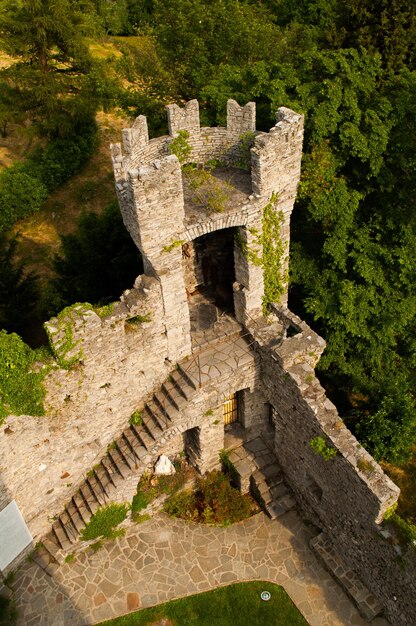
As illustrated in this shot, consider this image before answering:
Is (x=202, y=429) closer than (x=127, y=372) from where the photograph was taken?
No

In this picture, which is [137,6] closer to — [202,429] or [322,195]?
[322,195]

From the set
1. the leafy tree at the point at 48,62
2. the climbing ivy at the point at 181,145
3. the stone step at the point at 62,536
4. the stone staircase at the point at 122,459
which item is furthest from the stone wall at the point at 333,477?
the leafy tree at the point at 48,62

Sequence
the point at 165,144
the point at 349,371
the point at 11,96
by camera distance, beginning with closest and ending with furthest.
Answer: the point at 165,144
the point at 349,371
the point at 11,96

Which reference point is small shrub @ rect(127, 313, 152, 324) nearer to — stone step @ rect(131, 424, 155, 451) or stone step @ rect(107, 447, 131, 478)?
stone step @ rect(131, 424, 155, 451)

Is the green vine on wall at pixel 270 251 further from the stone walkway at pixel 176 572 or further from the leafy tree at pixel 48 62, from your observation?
the leafy tree at pixel 48 62

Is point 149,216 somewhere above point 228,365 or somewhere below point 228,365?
above

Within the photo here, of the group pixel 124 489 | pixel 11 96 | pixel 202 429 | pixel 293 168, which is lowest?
pixel 124 489

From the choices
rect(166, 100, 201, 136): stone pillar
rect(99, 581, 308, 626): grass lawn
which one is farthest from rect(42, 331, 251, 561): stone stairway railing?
rect(166, 100, 201, 136): stone pillar

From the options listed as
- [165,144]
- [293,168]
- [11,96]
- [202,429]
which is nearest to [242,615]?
[202,429]

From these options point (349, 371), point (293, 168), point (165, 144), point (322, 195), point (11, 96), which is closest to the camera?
point (293, 168)
